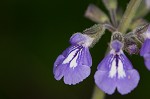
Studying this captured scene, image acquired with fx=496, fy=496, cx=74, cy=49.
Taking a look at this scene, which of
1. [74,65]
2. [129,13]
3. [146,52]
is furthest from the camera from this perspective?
[129,13]

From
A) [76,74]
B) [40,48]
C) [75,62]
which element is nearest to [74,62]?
[75,62]

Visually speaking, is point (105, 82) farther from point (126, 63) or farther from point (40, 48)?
point (40, 48)

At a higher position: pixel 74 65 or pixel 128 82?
pixel 74 65

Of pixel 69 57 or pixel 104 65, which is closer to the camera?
pixel 104 65

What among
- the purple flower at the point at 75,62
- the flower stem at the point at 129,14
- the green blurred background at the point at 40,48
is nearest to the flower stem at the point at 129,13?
the flower stem at the point at 129,14

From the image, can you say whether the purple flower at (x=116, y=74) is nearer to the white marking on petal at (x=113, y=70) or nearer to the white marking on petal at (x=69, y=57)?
the white marking on petal at (x=113, y=70)

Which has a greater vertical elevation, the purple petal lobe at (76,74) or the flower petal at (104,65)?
the purple petal lobe at (76,74)
